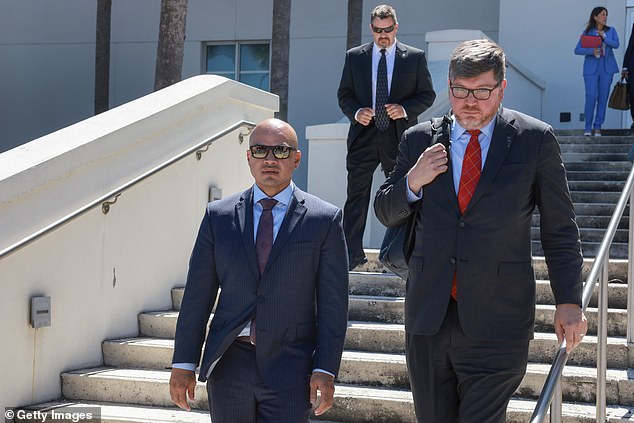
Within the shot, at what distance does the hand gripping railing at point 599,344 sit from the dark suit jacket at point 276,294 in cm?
85

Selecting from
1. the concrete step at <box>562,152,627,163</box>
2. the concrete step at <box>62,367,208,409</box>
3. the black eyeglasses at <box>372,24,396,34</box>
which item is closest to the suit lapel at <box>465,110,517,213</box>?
the concrete step at <box>62,367,208,409</box>

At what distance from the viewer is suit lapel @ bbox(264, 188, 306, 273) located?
13.0ft

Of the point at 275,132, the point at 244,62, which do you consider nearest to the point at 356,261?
the point at 275,132

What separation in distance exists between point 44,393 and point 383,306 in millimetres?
2326

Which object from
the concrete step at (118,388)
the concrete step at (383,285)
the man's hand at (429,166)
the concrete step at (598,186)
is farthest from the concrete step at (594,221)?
the man's hand at (429,166)

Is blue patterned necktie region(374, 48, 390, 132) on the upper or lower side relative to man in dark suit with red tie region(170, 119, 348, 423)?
upper

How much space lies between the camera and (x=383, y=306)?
22.5ft

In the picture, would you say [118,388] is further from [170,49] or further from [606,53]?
[170,49]

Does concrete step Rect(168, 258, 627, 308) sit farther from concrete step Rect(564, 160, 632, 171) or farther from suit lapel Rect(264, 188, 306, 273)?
suit lapel Rect(264, 188, 306, 273)

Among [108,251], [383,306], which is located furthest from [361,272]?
[108,251]

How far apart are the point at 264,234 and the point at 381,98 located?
3.58 metres

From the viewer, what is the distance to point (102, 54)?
64.4ft

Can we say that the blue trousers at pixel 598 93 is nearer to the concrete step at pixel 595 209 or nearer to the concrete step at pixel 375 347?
the concrete step at pixel 595 209

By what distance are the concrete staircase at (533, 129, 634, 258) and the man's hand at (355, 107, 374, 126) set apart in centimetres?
181
